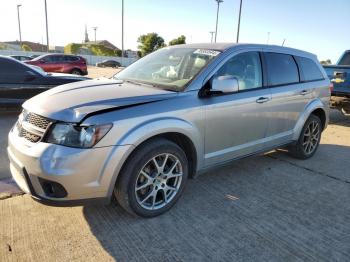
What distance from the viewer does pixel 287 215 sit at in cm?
359

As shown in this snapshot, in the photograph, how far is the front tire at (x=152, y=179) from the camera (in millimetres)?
3070

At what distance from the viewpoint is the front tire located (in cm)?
307

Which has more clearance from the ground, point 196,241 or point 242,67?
point 242,67

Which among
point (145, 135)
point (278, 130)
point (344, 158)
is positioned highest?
point (145, 135)

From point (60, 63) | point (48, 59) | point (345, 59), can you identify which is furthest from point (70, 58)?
point (345, 59)

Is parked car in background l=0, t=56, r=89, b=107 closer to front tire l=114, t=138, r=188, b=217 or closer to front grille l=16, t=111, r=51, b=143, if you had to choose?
front grille l=16, t=111, r=51, b=143

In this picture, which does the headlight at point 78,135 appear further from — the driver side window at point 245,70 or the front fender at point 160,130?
the driver side window at point 245,70

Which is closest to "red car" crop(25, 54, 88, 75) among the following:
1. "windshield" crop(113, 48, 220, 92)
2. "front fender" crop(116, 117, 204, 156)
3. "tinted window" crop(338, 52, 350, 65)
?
"tinted window" crop(338, 52, 350, 65)

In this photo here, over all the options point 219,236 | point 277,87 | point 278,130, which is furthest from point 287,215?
point 277,87

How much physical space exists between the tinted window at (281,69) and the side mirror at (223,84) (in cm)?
108

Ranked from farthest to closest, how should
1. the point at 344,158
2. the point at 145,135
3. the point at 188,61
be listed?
the point at 344,158, the point at 188,61, the point at 145,135

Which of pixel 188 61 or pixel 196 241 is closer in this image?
pixel 196 241

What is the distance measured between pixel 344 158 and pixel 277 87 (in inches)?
87.0

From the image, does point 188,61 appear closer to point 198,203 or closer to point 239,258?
point 198,203
